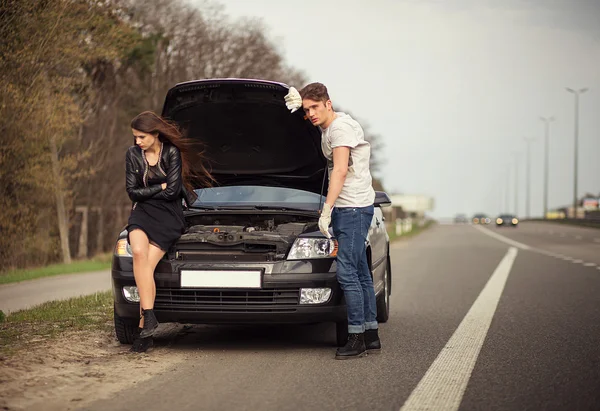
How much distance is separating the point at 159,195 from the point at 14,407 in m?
2.54

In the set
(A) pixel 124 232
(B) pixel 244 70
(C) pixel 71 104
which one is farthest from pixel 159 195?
(B) pixel 244 70

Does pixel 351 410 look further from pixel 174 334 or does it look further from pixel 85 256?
pixel 85 256

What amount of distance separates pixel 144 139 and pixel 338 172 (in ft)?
5.05

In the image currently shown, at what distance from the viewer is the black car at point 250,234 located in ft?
22.5

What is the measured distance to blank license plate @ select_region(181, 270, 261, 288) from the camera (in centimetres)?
680

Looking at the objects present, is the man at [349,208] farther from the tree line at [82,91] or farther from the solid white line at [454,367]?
the tree line at [82,91]

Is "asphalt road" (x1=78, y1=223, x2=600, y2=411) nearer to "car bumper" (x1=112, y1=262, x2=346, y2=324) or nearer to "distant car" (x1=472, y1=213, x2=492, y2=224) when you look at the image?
"car bumper" (x1=112, y1=262, x2=346, y2=324)

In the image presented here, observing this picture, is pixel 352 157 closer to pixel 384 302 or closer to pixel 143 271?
pixel 143 271

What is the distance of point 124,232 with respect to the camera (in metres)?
7.25

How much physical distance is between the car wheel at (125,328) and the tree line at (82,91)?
7.52 m

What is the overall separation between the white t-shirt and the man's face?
8 centimetres

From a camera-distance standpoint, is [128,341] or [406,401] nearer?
[406,401]

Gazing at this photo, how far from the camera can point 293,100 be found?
24.3ft

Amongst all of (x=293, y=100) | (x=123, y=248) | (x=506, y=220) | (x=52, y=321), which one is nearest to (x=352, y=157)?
(x=293, y=100)
